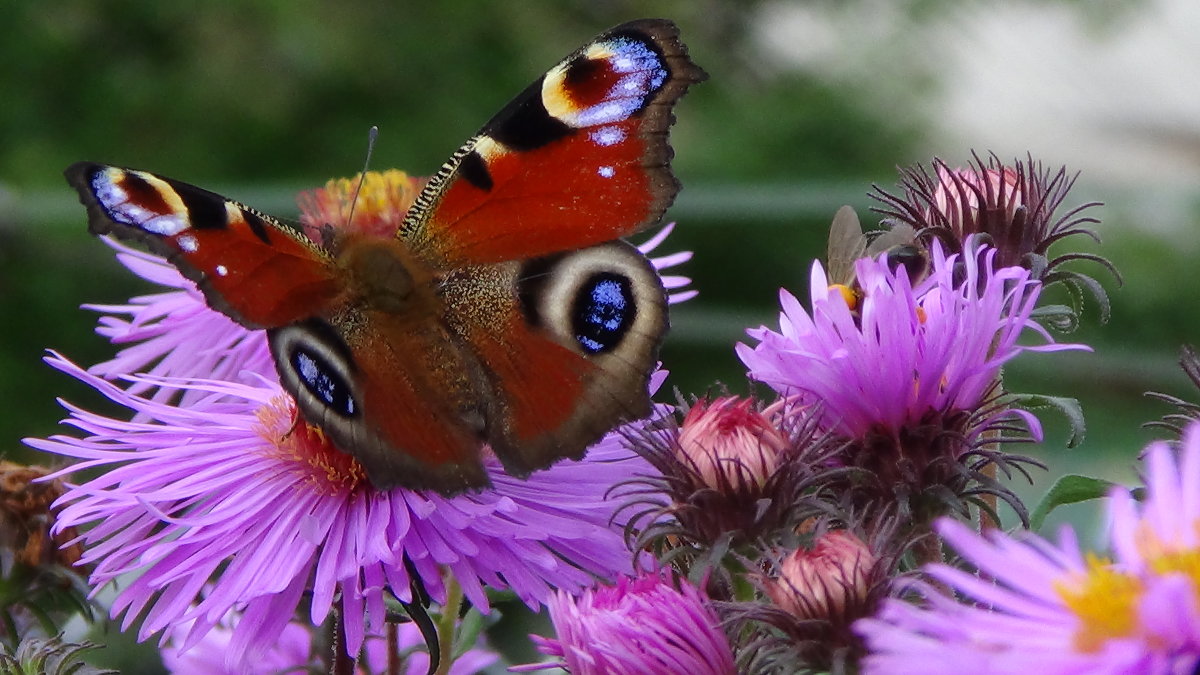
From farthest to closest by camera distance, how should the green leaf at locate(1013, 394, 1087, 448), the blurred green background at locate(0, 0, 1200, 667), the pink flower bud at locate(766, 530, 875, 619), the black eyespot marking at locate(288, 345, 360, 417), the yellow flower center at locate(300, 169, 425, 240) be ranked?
the blurred green background at locate(0, 0, 1200, 667) → the yellow flower center at locate(300, 169, 425, 240) → the black eyespot marking at locate(288, 345, 360, 417) → the green leaf at locate(1013, 394, 1087, 448) → the pink flower bud at locate(766, 530, 875, 619)

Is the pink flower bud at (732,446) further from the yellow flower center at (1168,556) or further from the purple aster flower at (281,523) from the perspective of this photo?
the yellow flower center at (1168,556)

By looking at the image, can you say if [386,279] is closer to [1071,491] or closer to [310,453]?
[310,453]

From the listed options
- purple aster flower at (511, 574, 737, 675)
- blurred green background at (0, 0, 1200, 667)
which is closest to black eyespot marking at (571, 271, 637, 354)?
purple aster flower at (511, 574, 737, 675)

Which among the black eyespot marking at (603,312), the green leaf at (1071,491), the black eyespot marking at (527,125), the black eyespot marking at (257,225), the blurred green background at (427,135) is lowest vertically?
the green leaf at (1071,491)

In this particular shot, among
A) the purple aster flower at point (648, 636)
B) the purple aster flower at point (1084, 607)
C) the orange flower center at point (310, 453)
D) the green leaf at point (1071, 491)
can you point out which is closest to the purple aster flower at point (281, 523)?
the orange flower center at point (310, 453)

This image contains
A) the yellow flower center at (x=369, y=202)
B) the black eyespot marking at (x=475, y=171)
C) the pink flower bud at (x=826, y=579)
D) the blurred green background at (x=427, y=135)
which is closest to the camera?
the pink flower bud at (x=826, y=579)

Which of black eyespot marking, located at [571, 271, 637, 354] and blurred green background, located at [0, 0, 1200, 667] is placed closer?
black eyespot marking, located at [571, 271, 637, 354]

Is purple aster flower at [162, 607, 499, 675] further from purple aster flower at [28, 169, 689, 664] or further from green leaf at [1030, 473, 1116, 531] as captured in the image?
green leaf at [1030, 473, 1116, 531]
